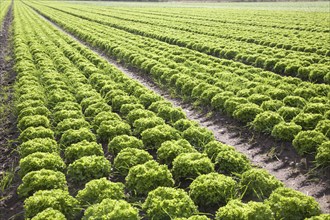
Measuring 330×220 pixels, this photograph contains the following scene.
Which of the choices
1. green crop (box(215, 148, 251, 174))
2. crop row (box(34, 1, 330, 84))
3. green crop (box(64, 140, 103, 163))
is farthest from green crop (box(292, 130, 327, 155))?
crop row (box(34, 1, 330, 84))

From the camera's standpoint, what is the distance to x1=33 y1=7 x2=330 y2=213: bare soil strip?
895 centimetres

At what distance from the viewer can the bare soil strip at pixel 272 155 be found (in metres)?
8.95

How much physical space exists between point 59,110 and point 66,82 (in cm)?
462

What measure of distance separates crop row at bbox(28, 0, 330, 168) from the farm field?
51 millimetres

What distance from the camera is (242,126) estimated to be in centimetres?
1294

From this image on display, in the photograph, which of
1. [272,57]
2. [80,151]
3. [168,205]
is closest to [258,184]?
[168,205]

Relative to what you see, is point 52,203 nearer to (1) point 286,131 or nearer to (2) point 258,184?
(2) point 258,184

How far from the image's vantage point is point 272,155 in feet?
35.2

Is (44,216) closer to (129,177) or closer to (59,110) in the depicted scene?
(129,177)

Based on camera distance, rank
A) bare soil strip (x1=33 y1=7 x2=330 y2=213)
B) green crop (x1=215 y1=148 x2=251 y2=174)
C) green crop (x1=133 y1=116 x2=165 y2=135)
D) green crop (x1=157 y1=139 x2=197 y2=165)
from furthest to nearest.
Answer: green crop (x1=133 y1=116 x2=165 y2=135) → green crop (x1=157 y1=139 x2=197 y2=165) → green crop (x1=215 y1=148 x2=251 y2=174) → bare soil strip (x1=33 y1=7 x2=330 y2=213)

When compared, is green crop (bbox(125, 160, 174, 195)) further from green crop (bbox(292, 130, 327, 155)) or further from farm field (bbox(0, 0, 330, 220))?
green crop (bbox(292, 130, 327, 155))

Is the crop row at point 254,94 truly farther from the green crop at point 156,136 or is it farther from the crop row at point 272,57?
the green crop at point 156,136

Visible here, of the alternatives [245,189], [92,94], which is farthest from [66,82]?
[245,189]

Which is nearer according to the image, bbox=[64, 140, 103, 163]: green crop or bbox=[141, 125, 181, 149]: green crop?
bbox=[64, 140, 103, 163]: green crop
